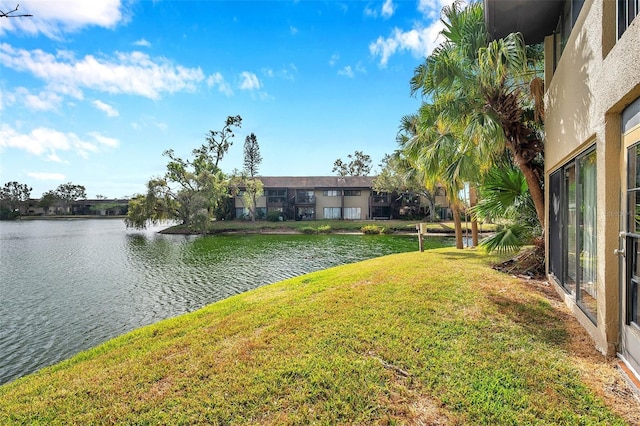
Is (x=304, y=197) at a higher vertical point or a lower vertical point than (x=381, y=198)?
higher

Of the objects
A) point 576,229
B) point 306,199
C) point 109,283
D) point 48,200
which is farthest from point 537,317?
point 48,200

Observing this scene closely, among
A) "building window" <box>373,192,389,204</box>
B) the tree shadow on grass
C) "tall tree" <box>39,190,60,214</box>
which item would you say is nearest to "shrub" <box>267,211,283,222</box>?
"building window" <box>373,192,389,204</box>

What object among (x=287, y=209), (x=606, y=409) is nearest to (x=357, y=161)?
(x=287, y=209)

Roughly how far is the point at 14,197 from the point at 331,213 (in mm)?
72246

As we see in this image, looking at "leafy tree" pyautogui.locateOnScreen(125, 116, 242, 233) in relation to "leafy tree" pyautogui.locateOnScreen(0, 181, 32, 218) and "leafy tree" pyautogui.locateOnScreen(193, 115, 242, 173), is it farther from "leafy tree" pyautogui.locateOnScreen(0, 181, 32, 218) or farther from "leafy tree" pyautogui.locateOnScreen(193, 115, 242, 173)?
"leafy tree" pyautogui.locateOnScreen(0, 181, 32, 218)

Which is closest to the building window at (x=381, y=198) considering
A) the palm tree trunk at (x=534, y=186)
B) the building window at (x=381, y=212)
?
the building window at (x=381, y=212)

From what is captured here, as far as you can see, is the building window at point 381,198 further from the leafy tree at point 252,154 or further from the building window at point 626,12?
the building window at point 626,12

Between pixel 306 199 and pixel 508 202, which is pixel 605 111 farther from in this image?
pixel 306 199

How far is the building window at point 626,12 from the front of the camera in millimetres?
3100

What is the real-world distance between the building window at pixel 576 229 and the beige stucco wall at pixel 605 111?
31 cm

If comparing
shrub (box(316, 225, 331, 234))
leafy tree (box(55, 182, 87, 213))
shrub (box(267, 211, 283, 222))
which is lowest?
shrub (box(316, 225, 331, 234))

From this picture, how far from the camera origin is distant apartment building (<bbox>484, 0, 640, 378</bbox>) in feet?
10.0

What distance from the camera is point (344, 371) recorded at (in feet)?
11.2

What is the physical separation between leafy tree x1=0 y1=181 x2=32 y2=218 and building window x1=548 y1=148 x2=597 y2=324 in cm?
8522
